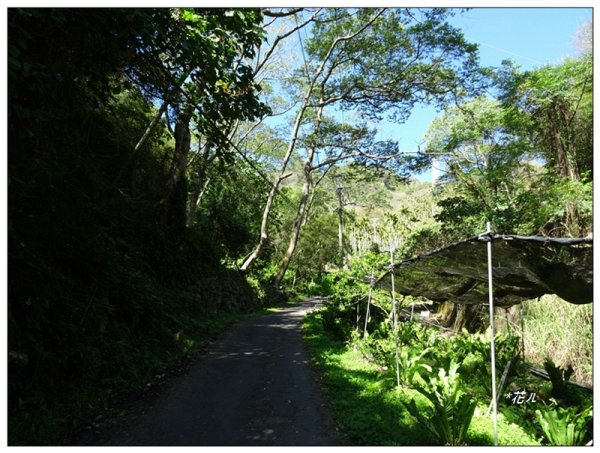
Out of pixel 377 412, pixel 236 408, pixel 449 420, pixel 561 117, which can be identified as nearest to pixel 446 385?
pixel 449 420

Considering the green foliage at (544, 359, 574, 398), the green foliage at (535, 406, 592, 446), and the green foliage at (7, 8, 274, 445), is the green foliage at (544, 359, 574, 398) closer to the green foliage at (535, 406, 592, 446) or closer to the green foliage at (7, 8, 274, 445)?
the green foliage at (535, 406, 592, 446)

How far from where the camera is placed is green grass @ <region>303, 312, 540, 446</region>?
3.96m

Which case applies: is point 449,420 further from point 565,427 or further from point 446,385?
point 565,427

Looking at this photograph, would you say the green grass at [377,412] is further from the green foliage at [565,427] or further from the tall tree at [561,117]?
the tall tree at [561,117]

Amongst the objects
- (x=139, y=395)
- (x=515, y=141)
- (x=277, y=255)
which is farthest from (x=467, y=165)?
(x=277, y=255)

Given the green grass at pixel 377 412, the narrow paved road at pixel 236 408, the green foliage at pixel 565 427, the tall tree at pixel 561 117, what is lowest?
the narrow paved road at pixel 236 408

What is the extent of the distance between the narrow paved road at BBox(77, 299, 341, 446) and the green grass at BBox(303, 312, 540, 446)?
9.1 inches

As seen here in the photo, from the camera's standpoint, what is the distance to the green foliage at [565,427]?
3.64m

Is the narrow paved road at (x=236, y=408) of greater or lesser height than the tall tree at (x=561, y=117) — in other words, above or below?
below

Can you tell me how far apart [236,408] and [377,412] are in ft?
5.40

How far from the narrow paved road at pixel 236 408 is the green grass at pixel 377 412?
0.23m

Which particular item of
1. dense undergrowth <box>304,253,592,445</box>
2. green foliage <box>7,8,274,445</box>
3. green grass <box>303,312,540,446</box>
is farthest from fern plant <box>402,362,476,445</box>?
green foliage <box>7,8,274,445</box>

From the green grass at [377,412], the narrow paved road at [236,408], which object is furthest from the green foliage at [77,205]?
the green grass at [377,412]

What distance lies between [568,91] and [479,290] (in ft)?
30.5
